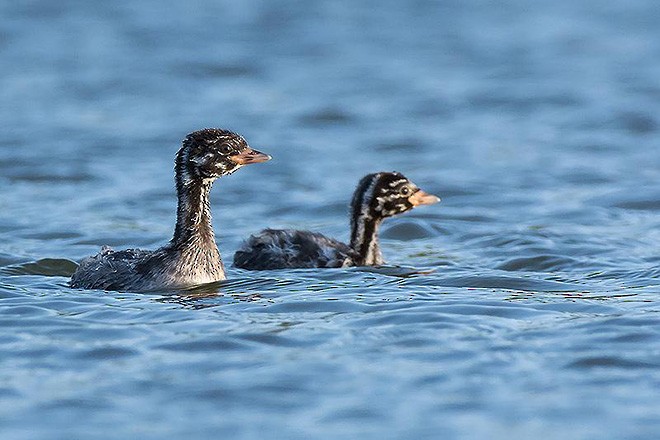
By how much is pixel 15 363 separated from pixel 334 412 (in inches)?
104

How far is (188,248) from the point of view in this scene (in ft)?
45.6

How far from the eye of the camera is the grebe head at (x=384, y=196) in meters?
15.8

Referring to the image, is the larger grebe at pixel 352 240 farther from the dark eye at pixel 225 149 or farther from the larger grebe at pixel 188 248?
the dark eye at pixel 225 149

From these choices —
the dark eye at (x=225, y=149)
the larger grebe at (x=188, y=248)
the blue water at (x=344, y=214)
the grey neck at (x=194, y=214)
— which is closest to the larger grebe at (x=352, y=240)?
the blue water at (x=344, y=214)

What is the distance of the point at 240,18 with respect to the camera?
103 ft

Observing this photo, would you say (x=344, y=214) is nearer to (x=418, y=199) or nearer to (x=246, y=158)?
(x=418, y=199)

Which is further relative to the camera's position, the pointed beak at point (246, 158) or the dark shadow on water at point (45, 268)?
the dark shadow on water at point (45, 268)

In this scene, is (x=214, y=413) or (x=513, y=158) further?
(x=513, y=158)

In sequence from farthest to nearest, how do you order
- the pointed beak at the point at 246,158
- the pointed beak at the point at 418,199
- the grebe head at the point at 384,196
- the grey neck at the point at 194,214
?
the pointed beak at the point at 418,199
the grebe head at the point at 384,196
the pointed beak at the point at 246,158
the grey neck at the point at 194,214

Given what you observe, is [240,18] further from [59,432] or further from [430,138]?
[59,432]

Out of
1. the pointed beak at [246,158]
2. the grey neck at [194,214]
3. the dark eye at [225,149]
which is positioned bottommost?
the grey neck at [194,214]

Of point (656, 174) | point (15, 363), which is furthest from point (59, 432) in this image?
point (656, 174)

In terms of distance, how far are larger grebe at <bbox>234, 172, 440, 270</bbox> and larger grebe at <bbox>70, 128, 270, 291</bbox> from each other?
38.5 inches

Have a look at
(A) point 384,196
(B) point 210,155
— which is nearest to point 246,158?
(B) point 210,155
